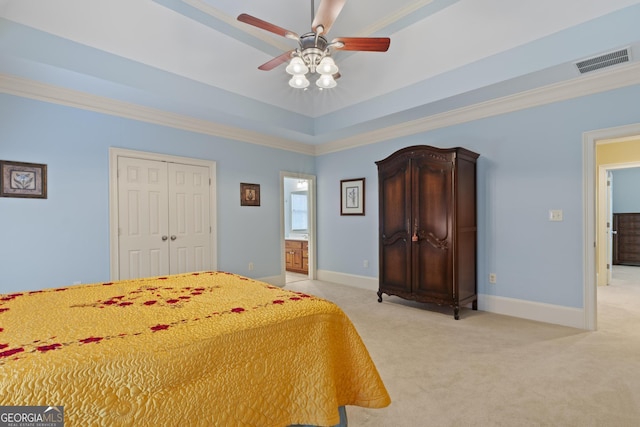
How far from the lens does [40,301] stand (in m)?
1.63

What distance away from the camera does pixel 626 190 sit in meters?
7.79

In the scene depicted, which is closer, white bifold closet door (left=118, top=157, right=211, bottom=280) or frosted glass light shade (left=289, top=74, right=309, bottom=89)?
frosted glass light shade (left=289, top=74, right=309, bottom=89)

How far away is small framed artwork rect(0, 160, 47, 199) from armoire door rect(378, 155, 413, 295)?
3.86 meters

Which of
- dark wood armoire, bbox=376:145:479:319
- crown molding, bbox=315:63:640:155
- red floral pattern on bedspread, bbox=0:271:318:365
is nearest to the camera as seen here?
red floral pattern on bedspread, bbox=0:271:318:365

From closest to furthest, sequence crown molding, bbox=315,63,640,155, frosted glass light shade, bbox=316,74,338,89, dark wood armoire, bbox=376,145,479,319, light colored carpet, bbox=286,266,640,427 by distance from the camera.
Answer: light colored carpet, bbox=286,266,640,427 < frosted glass light shade, bbox=316,74,338,89 < crown molding, bbox=315,63,640,155 < dark wood armoire, bbox=376,145,479,319

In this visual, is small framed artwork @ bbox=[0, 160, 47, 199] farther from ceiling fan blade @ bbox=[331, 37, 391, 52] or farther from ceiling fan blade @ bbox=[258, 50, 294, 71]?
ceiling fan blade @ bbox=[331, 37, 391, 52]

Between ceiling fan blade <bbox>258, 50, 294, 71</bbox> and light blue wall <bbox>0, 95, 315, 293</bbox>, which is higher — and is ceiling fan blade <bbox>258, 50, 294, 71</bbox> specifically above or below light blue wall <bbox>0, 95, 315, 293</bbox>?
above

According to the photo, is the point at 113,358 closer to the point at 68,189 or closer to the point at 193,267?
the point at 68,189

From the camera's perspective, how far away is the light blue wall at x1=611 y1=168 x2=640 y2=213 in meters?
7.64

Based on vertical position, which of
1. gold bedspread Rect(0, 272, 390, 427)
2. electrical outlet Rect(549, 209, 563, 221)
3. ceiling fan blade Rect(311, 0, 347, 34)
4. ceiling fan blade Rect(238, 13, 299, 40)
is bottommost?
gold bedspread Rect(0, 272, 390, 427)

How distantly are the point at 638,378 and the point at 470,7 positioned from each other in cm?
327

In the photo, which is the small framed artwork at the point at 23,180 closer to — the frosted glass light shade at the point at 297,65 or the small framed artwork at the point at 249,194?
the small framed artwork at the point at 249,194

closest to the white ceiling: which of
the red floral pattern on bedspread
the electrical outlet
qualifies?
the electrical outlet

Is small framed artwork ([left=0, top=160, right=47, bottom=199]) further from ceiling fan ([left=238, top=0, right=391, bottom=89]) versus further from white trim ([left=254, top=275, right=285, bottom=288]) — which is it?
white trim ([left=254, top=275, right=285, bottom=288])
